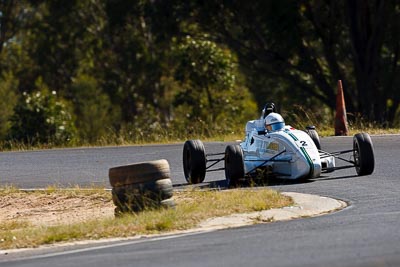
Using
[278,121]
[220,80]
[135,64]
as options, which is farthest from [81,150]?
[135,64]

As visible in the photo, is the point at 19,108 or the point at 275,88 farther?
the point at 275,88

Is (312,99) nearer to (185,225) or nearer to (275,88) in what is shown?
(275,88)

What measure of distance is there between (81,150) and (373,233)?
13862mm

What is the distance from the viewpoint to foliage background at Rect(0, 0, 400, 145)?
3553 centimetres

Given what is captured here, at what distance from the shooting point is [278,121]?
56.5ft

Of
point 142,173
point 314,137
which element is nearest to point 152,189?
point 142,173

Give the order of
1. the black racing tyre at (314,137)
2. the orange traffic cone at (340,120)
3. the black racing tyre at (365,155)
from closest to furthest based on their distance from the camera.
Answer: the black racing tyre at (365,155)
the black racing tyre at (314,137)
the orange traffic cone at (340,120)

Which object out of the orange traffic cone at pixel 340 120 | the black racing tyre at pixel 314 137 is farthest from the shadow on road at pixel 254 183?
the orange traffic cone at pixel 340 120

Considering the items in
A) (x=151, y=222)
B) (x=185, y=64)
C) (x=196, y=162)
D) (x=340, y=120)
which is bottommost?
(x=151, y=222)

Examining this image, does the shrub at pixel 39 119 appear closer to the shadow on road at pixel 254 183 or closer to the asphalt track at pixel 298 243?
the shadow on road at pixel 254 183

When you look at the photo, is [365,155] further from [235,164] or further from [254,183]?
[235,164]

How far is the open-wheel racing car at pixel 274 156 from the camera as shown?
1655 centimetres

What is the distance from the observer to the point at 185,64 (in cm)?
4506

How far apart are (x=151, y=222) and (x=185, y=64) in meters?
32.5
